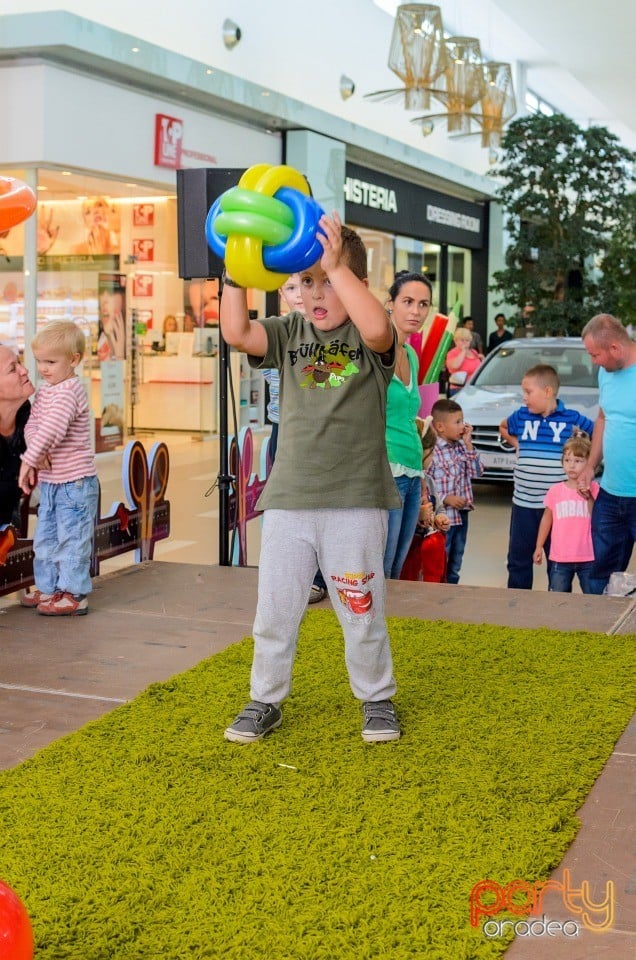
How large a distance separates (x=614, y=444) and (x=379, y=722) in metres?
2.68

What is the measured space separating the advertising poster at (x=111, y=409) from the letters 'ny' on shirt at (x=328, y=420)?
9422 millimetres

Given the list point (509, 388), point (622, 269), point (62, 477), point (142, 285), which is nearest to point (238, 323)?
point (62, 477)

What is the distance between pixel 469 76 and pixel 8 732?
14.2 meters

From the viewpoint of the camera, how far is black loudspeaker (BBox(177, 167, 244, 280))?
6156mm

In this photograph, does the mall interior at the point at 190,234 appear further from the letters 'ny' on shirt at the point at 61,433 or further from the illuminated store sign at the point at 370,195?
the letters 'ny' on shirt at the point at 61,433

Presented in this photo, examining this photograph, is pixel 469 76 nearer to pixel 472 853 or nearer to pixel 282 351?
pixel 282 351

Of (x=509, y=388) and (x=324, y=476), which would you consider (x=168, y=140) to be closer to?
(x=509, y=388)

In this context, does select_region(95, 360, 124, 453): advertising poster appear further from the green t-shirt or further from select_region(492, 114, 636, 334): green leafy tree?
select_region(492, 114, 636, 334): green leafy tree

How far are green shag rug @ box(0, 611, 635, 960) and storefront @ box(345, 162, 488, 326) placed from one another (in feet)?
47.0

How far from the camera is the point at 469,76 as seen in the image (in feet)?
52.6

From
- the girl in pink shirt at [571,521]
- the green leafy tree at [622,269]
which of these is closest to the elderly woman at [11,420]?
the girl in pink shirt at [571,521]

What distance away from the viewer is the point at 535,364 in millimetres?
11875

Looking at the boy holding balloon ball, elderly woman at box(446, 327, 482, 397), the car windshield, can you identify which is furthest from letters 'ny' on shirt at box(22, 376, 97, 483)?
elderly woman at box(446, 327, 482, 397)

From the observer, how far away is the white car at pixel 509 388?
10461 mm
